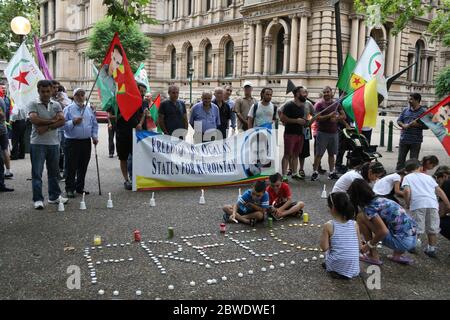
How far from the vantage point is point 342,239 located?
4902 millimetres

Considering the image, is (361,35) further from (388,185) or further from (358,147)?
(388,185)

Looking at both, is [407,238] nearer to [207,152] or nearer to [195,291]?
[195,291]

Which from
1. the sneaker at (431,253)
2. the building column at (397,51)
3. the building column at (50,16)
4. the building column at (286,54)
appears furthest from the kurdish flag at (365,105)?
the building column at (50,16)

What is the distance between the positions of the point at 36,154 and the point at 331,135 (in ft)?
20.4

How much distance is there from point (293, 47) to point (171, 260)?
2900 centimetres

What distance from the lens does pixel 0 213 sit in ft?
24.0

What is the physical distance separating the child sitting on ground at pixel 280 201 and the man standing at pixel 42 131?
338cm

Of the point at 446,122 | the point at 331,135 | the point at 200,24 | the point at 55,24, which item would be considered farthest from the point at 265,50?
the point at 55,24

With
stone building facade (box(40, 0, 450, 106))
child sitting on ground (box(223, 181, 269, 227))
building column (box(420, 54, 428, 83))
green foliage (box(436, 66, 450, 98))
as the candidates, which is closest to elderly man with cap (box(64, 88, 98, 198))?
child sitting on ground (box(223, 181, 269, 227))

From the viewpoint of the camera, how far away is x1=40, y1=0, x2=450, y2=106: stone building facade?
3169 cm

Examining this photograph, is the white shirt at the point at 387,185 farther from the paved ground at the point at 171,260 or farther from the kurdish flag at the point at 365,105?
the kurdish flag at the point at 365,105

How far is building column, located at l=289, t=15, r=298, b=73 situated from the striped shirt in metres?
28.7

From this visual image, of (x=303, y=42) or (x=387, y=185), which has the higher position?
(x=303, y=42)

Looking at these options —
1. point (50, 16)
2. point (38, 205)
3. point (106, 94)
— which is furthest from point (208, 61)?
point (38, 205)
